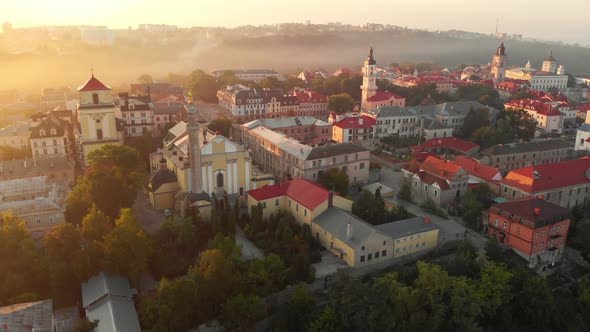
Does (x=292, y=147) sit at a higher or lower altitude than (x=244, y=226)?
higher

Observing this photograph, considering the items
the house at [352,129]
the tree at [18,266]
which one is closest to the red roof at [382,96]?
the house at [352,129]

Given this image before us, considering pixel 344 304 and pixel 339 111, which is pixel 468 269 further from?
pixel 339 111

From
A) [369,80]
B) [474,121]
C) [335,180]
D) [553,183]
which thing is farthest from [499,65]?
[335,180]

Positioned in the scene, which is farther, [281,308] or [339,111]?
[339,111]

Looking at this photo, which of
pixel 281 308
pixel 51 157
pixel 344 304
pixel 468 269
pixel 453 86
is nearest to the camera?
pixel 344 304

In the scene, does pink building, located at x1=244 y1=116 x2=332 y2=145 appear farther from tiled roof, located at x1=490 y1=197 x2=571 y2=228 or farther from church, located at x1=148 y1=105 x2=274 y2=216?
tiled roof, located at x1=490 y1=197 x2=571 y2=228

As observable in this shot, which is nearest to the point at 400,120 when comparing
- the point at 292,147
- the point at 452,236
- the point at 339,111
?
the point at 339,111

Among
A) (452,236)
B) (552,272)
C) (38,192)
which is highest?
(38,192)

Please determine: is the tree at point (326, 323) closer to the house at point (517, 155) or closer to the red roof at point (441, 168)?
the red roof at point (441, 168)
